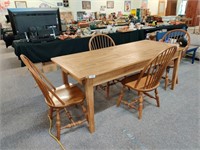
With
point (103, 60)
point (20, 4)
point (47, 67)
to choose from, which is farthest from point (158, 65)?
point (20, 4)

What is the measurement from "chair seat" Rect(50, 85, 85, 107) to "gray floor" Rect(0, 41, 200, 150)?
0.40m

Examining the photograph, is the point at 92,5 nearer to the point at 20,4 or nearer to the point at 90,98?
the point at 20,4

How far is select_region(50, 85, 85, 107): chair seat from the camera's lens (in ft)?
5.02

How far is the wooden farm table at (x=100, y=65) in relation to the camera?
144cm

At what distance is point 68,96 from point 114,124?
632 millimetres

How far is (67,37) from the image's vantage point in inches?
126

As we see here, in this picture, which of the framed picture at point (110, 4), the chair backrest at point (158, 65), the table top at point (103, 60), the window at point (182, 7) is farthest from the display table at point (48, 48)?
the window at point (182, 7)

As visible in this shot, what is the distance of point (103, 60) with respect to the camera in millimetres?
1760

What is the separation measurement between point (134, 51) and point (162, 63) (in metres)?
0.47

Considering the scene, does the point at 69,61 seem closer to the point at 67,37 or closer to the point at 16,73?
the point at 67,37

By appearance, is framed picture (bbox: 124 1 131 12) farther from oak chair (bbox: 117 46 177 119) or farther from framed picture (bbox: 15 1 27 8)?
oak chair (bbox: 117 46 177 119)

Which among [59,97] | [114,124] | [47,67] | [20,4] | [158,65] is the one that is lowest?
[114,124]

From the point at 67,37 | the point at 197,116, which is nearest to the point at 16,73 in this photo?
the point at 67,37

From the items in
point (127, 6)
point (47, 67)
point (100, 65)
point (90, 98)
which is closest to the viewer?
point (90, 98)
